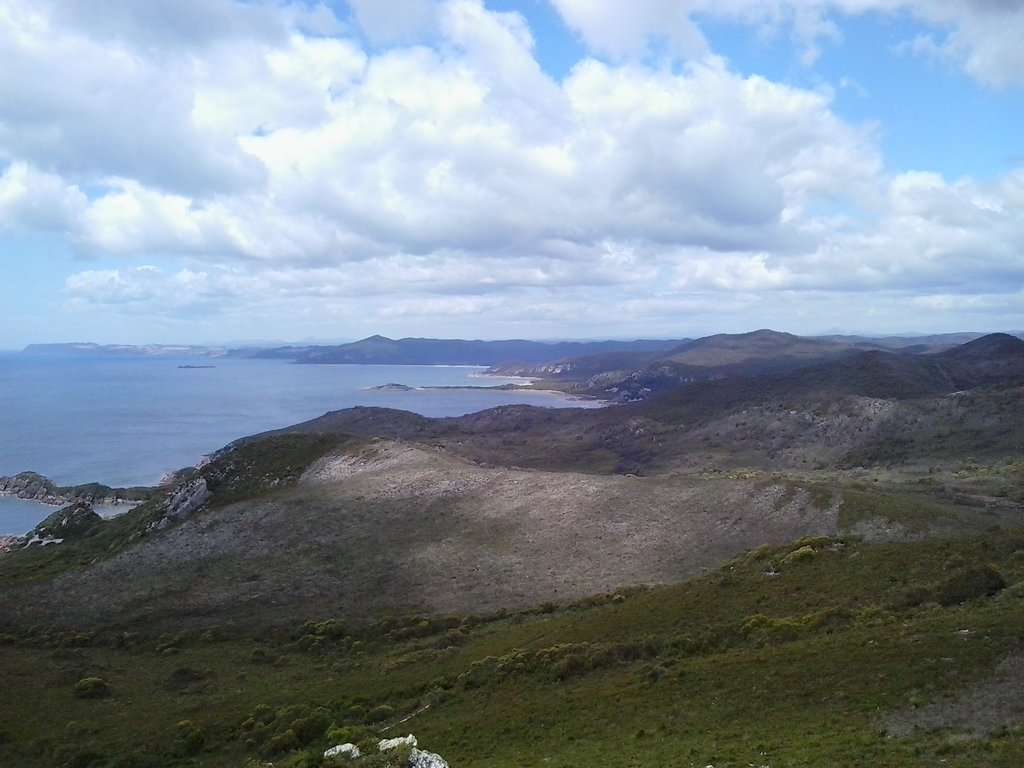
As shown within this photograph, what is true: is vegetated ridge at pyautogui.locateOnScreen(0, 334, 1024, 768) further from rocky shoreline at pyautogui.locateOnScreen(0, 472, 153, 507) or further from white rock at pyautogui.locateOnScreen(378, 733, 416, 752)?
rocky shoreline at pyautogui.locateOnScreen(0, 472, 153, 507)

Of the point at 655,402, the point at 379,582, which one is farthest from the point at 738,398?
the point at 379,582

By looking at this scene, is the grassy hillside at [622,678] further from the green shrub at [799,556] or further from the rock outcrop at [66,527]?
the rock outcrop at [66,527]

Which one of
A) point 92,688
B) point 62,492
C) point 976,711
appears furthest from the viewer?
point 62,492

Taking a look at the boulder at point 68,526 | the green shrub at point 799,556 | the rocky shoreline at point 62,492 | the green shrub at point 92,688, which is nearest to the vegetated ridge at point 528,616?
the green shrub at point 92,688

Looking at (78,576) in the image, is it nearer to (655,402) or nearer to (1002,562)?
(1002,562)

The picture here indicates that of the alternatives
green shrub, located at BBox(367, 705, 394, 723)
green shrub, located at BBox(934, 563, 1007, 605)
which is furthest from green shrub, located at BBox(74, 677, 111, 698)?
green shrub, located at BBox(934, 563, 1007, 605)

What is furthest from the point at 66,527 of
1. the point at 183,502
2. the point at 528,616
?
the point at 528,616

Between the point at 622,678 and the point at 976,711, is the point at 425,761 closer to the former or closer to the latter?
the point at 622,678
